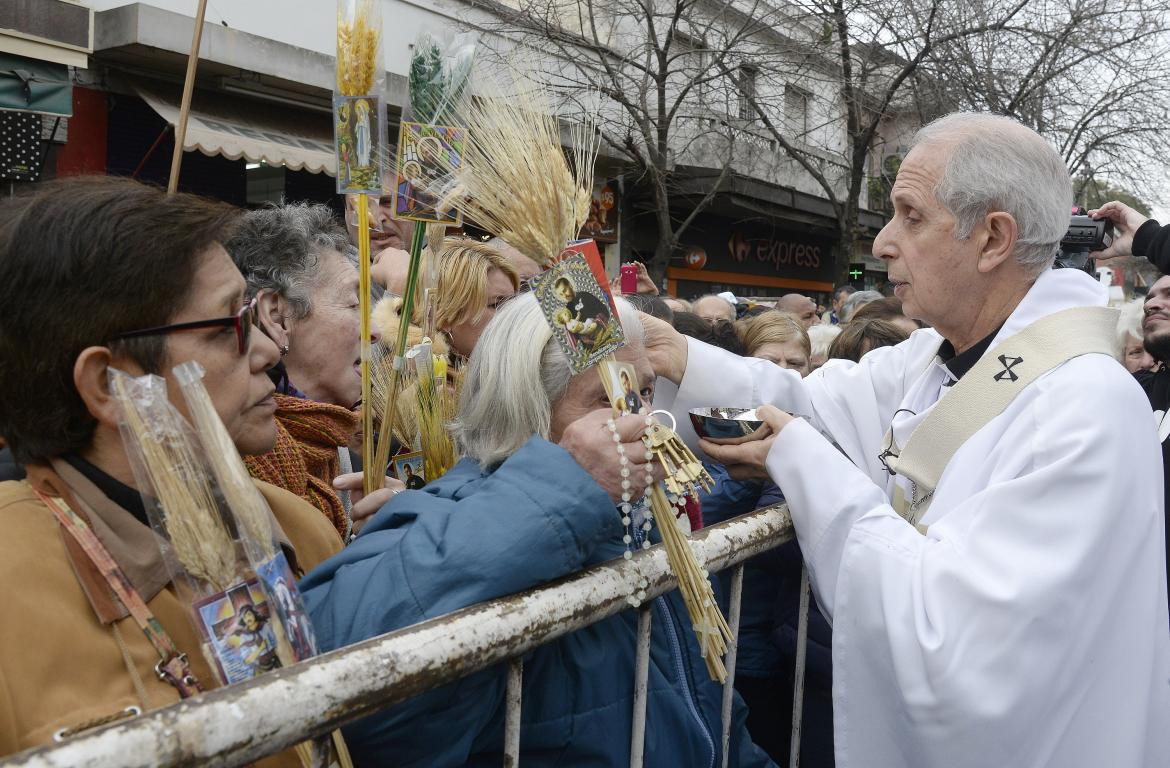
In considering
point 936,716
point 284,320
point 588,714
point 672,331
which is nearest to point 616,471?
point 588,714

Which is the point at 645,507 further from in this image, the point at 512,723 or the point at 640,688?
the point at 512,723

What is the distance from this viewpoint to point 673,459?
1519mm

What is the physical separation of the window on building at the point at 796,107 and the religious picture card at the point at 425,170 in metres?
12.5

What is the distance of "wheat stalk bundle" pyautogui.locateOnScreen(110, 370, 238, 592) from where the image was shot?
1.06 m

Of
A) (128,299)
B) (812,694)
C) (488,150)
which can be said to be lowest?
(812,694)

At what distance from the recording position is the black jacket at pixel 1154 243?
3273 mm

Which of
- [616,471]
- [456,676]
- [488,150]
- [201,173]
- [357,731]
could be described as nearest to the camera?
[456,676]

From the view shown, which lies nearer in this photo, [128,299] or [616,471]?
[128,299]

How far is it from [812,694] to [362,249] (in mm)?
1596

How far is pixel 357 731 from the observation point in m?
1.35

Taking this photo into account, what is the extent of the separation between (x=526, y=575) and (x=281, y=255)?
166cm

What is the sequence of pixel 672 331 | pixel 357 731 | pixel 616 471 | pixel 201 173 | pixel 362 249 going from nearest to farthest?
pixel 357 731, pixel 616 471, pixel 362 249, pixel 672 331, pixel 201 173

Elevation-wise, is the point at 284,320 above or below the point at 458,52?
below

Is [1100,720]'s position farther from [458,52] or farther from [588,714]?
[458,52]
